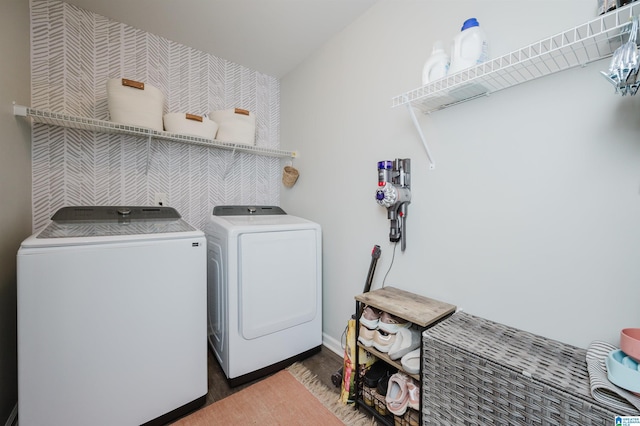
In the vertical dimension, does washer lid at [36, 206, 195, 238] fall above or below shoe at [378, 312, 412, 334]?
above

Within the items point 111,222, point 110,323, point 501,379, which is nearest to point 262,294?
point 110,323

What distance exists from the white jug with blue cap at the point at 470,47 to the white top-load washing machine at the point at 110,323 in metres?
1.58

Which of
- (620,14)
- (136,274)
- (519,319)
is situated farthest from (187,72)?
(519,319)

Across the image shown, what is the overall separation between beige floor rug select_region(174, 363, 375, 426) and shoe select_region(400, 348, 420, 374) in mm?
462

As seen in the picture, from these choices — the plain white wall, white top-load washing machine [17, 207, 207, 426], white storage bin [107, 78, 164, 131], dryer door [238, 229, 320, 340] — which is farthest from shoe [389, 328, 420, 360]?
white storage bin [107, 78, 164, 131]

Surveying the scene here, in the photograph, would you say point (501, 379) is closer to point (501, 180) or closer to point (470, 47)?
point (501, 180)

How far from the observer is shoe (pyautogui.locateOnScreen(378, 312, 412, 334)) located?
1.40 metres

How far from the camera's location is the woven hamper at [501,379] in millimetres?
822

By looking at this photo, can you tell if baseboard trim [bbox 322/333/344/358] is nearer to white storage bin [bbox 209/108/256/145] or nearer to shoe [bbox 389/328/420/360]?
shoe [bbox 389/328/420/360]

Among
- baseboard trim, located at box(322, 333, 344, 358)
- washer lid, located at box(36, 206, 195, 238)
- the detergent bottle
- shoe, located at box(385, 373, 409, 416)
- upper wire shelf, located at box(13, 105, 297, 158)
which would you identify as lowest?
baseboard trim, located at box(322, 333, 344, 358)

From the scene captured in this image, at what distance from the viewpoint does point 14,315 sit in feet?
4.99

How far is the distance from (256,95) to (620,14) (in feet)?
8.19

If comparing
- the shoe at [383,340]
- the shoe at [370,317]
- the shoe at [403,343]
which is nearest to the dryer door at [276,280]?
the shoe at [370,317]

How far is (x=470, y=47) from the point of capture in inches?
45.3
